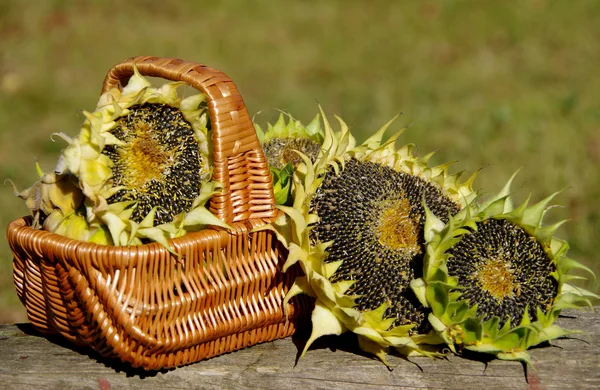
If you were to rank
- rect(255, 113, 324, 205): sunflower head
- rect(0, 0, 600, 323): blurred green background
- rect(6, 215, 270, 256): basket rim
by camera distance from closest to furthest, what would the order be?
rect(6, 215, 270, 256): basket rim
rect(255, 113, 324, 205): sunflower head
rect(0, 0, 600, 323): blurred green background

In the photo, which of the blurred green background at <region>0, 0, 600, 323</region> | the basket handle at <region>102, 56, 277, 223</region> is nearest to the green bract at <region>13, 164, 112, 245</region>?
the basket handle at <region>102, 56, 277, 223</region>

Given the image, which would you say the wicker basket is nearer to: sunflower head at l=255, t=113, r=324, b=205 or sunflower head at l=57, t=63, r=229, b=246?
sunflower head at l=57, t=63, r=229, b=246

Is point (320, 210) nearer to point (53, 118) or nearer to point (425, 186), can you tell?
point (425, 186)

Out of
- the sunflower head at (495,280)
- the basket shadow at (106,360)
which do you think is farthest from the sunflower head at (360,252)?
the basket shadow at (106,360)

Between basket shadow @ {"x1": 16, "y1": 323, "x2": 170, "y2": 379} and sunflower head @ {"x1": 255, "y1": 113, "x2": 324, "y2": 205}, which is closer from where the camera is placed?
basket shadow @ {"x1": 16, "y1": 323, "x2": 170, "y2": 379}

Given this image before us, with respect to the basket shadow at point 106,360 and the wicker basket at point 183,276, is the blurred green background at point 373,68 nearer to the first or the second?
the basket shadow at point 106,360

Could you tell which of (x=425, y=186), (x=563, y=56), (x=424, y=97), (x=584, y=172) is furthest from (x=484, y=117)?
(x=425, y=186)
